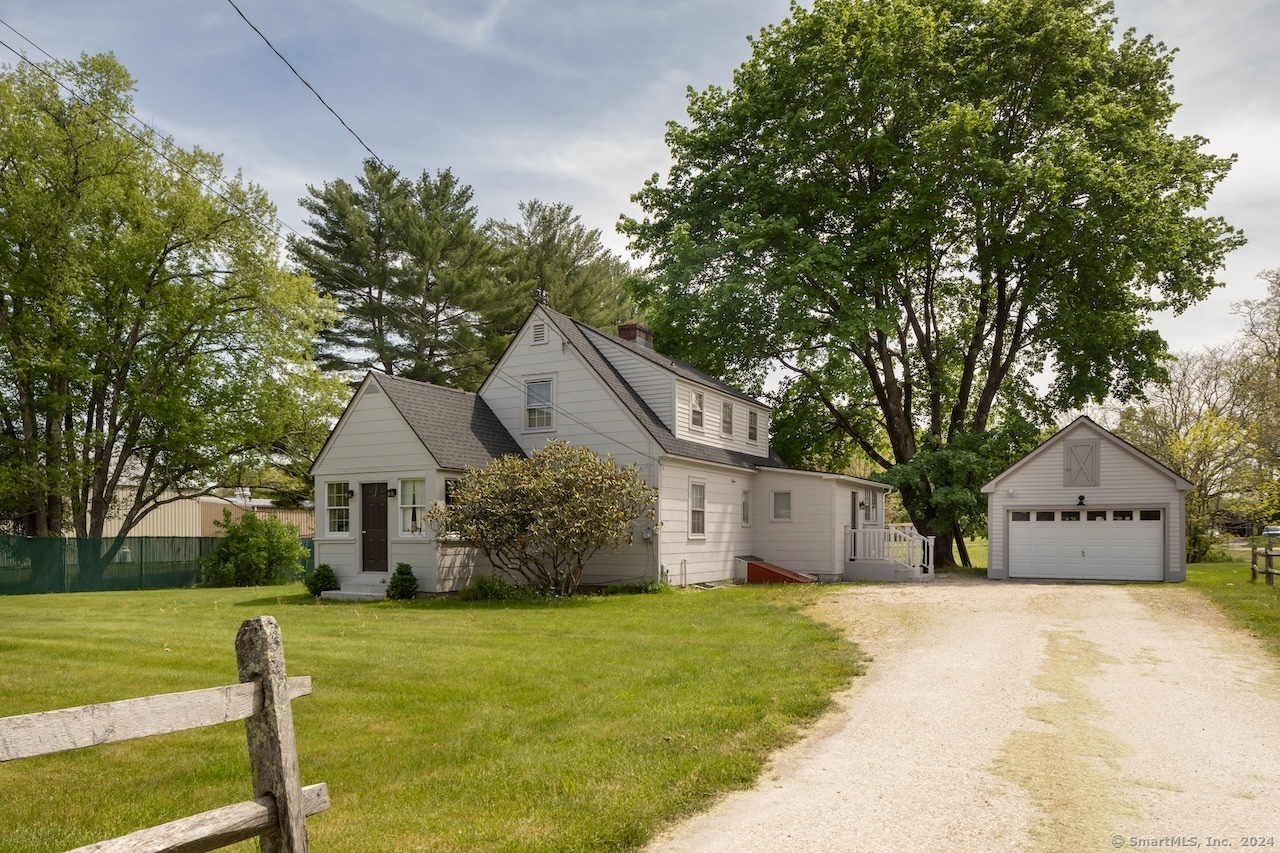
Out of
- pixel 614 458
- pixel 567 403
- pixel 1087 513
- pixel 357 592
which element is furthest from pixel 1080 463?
pixel 357 592

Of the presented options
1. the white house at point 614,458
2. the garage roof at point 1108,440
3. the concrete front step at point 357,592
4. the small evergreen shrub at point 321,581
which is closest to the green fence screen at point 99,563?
the small evergreen shrub at point 321,581

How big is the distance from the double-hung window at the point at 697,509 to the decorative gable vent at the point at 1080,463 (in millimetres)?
10522

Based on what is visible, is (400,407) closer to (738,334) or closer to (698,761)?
(738,334)

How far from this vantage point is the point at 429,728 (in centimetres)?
746

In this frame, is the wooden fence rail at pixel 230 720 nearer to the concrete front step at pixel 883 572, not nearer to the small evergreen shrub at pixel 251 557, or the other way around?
the concrete front step at pixel 883 572

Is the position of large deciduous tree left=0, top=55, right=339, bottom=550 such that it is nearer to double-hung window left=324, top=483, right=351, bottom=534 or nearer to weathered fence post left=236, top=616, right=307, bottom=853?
double-hung window left=324, top=483, right=351, bottom=534

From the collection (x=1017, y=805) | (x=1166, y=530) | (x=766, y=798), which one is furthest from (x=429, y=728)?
(x=1166, y=530)

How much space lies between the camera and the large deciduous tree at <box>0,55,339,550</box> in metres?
26.9

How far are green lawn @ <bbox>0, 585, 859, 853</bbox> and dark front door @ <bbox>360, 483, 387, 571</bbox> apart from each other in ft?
17.8

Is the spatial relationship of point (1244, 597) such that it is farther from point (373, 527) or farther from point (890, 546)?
point (373, 527)

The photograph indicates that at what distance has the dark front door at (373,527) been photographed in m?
20.6

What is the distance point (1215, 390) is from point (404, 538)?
1539 inches

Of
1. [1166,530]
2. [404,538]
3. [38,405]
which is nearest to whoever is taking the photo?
[404,538]

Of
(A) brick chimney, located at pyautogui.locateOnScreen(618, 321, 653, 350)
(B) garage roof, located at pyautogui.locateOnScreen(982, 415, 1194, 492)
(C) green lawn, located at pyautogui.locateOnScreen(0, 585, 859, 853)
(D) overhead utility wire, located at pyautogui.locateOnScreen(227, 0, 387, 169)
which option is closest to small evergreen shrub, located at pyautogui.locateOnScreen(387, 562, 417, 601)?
(C) green lawn, located at pyautogui.locateOnScreen(0, 585, 859, 853)
